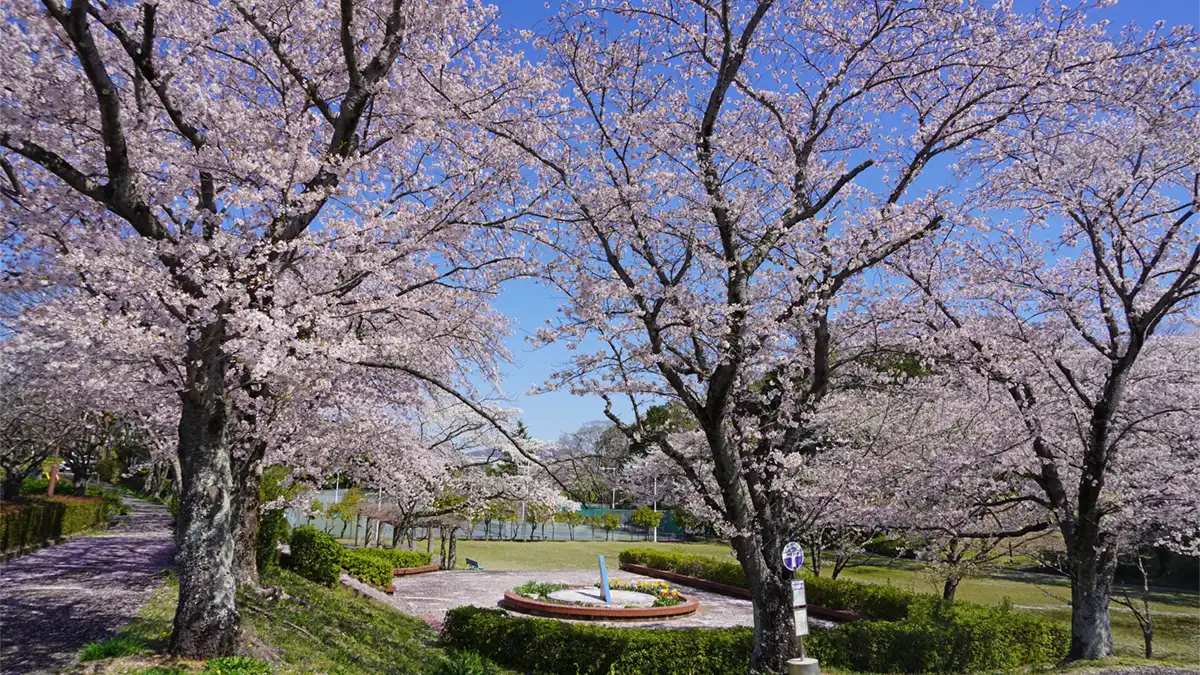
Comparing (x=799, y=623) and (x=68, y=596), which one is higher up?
(x=799, y=623)

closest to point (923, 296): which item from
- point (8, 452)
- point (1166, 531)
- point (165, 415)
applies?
point (1166, 531)

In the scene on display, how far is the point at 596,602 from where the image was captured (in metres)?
17.7

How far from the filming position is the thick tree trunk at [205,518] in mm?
6828

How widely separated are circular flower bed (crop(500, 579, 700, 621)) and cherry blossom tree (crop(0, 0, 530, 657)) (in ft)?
29.4

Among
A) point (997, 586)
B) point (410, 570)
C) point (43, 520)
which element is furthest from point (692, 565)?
point (43, 520)

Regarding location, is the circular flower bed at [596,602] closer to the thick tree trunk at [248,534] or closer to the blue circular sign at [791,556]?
the thick tree trunk at [248,534]

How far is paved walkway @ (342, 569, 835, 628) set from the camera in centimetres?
1642

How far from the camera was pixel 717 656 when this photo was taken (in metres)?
10.7

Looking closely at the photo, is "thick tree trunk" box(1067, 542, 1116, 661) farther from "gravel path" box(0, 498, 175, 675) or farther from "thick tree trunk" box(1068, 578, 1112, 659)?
"gravel path" box(0, 498, 175, 675)

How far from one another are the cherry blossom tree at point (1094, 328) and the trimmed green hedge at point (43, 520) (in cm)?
2043

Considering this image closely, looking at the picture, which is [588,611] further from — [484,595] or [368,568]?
[368,568]

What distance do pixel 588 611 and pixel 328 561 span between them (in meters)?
6.67

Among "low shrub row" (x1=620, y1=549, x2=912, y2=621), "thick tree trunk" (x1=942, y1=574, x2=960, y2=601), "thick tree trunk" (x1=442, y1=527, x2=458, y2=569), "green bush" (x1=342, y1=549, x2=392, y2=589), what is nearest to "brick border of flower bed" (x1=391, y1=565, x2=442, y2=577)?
"thick tree trunk" (x1=442, y1=527, x2=458, y2=569)

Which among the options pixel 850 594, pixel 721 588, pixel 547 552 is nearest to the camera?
pixel 850 594
